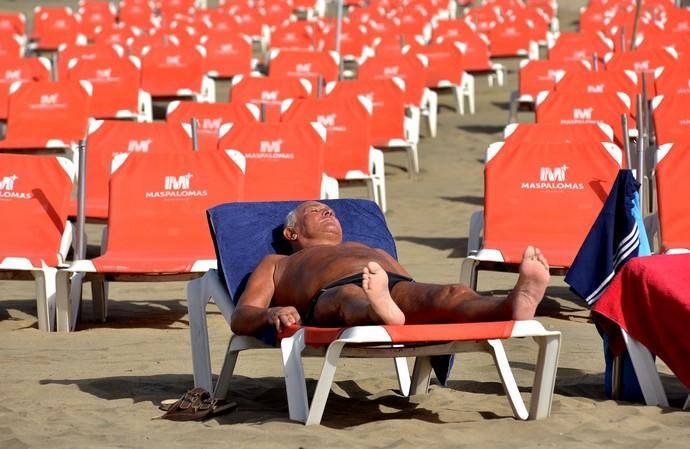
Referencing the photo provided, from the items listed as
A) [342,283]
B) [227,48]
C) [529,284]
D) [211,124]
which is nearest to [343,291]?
[342,283]

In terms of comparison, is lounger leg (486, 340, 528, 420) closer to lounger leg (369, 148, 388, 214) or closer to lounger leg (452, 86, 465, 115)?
lounger leg (369, 148, 388, 214)

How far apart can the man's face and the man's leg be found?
26.3 inches

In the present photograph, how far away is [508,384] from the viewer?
552cm

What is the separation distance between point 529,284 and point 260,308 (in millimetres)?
1157

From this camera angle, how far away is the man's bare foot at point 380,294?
17.0 feet

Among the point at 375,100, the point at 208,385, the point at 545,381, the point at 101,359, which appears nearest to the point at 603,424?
the point at 545,381

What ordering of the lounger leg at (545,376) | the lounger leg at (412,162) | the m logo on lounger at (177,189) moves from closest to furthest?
the lounger leg at (545,376) → the m logo on lounger at (177,189) → the lounger leg at (412,162)

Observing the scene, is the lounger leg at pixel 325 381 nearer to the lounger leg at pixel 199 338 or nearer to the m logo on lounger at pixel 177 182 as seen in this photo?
the lounger leg at pixel 199 338

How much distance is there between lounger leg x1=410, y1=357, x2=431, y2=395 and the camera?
20.2 feet

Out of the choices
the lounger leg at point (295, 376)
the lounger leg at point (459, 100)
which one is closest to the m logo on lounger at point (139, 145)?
the lounger leg at point (295, 376)

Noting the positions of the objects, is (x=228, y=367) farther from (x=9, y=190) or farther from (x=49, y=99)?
(x=49, y=99)

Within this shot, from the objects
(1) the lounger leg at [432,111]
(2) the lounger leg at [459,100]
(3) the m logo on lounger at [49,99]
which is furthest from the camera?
(2) the lounger leg at [459,100]

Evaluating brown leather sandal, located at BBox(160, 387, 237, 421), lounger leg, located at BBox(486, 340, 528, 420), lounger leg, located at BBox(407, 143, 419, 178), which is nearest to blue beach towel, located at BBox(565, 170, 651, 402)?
lounger leg, located at BBox(486, 340, 528, 420)

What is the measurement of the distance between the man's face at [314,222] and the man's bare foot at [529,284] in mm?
1307
